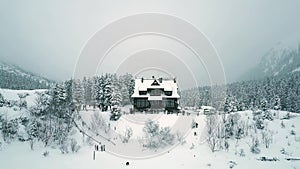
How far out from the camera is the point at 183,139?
139 feet

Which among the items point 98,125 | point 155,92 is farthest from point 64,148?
point 155,92

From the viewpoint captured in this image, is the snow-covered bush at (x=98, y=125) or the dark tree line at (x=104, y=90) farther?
the dark tree line at (x=104, y=90)

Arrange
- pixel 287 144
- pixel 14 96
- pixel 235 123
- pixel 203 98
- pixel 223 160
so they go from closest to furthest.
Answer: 1. pixel 223 160
2. pixel 287 144
3. pixel 235 123
4. pixel 14 96
5. pixel 203 98

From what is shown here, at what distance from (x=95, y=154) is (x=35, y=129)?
31.8 ft

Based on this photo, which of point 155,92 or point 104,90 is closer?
point 155,92

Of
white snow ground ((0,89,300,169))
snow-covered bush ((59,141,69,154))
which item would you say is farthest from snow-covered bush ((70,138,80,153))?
snow-covered bush ((59,141,69,154))

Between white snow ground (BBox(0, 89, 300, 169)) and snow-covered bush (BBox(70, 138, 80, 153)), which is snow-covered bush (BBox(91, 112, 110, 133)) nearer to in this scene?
white snow ground (BBox(0, 89, 300, 169))

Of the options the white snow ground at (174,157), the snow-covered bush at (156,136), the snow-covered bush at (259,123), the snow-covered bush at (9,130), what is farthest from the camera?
the snow-covered bush at (259,123)

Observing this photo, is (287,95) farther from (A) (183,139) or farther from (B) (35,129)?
(B) (35,129)

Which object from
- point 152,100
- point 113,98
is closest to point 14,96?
point 113,98

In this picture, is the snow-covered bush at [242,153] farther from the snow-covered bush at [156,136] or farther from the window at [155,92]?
the window at [155,92]

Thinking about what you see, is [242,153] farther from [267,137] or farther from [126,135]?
[126,135]

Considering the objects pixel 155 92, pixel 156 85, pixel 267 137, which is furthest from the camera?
pixel 156 85

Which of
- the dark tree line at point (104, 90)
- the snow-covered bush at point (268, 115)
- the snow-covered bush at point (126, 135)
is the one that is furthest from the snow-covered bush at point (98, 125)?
the snow-covered bush at point (268, 115)
